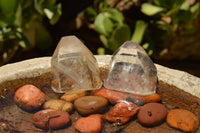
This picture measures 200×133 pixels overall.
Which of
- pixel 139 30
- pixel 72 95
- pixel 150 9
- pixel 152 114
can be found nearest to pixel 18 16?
pixel 139 30

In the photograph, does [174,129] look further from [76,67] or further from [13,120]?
[13,120]

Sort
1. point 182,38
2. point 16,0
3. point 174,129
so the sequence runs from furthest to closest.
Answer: point 182,38, point 16,0, point 174,129

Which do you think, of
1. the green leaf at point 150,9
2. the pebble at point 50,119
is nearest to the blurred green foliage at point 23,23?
the green leaf at point 150,9

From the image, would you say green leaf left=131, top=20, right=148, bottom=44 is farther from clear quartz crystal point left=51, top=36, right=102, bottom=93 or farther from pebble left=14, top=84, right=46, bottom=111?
pebble left=14, top=84, right=46, bottom=111

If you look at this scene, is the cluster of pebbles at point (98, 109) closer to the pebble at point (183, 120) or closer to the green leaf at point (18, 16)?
the pebble at point (183, 120)

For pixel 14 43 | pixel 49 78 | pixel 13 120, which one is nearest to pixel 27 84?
pixel 49 78

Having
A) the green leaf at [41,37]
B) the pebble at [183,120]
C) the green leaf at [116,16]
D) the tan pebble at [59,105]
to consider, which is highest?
the green leaf at [116,16]

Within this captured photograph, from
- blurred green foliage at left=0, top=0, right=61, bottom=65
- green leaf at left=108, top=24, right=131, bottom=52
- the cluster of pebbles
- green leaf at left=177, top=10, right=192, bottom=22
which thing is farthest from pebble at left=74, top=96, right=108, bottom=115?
green leaf at left=177, top=10, right=192, bottom=22

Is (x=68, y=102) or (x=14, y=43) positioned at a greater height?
(x=68, y=102)

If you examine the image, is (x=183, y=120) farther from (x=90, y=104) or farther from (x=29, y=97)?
(x=29, y=97)
